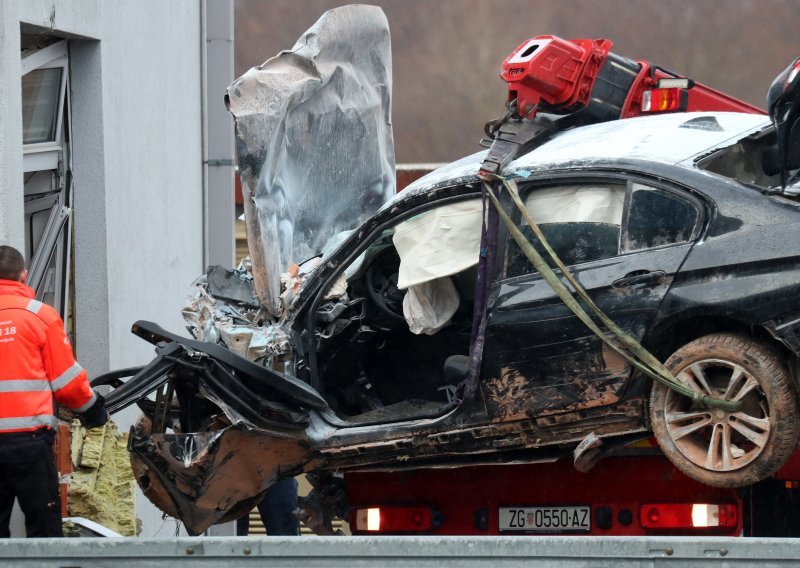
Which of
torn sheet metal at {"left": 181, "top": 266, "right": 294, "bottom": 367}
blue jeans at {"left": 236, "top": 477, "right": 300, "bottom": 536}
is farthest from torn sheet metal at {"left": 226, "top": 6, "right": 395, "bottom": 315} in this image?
blue jeans at {"left": 236, "top": 477, "right": 300, "bottom": 536}

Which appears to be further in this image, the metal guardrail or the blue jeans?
the blue jeans

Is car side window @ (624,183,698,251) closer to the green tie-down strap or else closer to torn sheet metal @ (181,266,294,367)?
the green tie-down strap

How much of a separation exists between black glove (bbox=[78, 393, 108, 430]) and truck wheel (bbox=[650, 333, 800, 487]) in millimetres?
2453

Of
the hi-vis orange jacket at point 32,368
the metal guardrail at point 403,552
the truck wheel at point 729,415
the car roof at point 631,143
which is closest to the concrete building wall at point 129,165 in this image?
the hi-vis orange jacket at point 32,368

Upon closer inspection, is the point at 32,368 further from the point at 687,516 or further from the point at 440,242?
the point at 687,516

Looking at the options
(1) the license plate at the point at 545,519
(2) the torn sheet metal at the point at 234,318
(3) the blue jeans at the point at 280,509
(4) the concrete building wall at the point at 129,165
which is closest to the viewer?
(1) the license plate at the point at 545,519

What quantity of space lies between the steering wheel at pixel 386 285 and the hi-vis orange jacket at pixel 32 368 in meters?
1.45

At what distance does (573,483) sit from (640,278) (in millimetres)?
1257

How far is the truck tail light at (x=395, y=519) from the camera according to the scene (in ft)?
22.0

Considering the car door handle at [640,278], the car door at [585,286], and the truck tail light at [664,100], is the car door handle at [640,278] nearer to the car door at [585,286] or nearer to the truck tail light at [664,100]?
the car door at [585,286]

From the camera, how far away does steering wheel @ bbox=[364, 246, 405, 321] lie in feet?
22.6

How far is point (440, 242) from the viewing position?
20.7 ft

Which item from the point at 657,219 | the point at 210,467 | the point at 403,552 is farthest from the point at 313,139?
the point at 403,552

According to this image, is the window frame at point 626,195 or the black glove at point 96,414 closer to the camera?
the window frame at point 626,195
